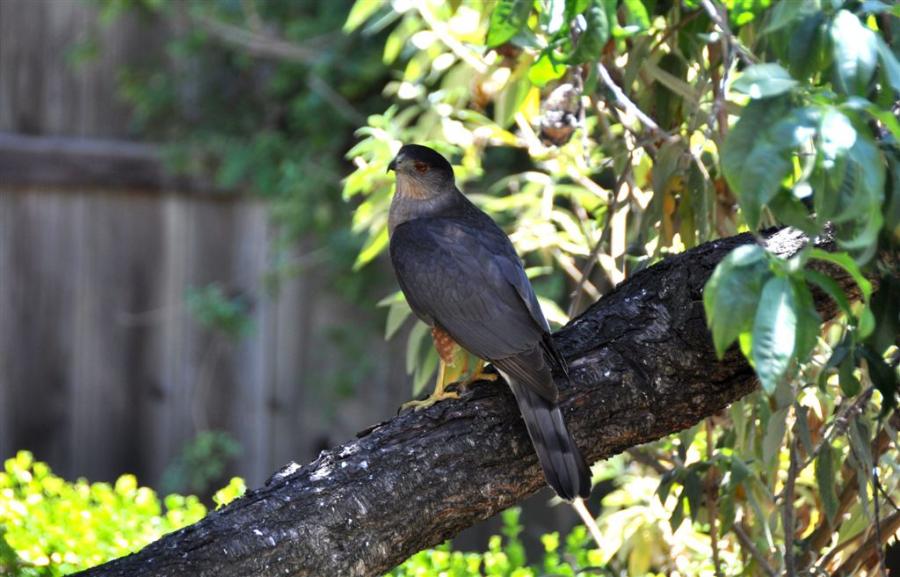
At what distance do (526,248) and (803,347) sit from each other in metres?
2.09

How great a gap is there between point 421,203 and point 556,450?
43.8 inches

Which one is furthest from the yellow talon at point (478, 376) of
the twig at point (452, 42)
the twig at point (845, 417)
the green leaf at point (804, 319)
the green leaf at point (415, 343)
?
the green leaf at point (804, 319)

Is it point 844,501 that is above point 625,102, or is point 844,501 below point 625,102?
below

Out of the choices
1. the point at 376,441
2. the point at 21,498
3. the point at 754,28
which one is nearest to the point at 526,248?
the point at 754,28

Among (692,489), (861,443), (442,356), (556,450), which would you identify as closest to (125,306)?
(442,356)

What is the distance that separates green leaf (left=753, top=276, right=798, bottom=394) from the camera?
1.40 meters

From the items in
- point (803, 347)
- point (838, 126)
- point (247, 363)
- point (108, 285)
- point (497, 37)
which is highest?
point (497, 37)

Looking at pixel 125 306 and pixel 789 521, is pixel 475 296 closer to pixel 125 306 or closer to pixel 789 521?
pixel 789 521

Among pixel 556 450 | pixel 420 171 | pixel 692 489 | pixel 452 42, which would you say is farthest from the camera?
pixel 452 42

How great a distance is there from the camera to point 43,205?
19.4ft

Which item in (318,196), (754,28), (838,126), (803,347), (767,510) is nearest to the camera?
(838,126)

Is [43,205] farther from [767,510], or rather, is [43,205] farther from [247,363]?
[767,510]

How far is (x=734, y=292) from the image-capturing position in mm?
1441

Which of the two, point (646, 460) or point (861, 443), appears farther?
point (646, 460)
